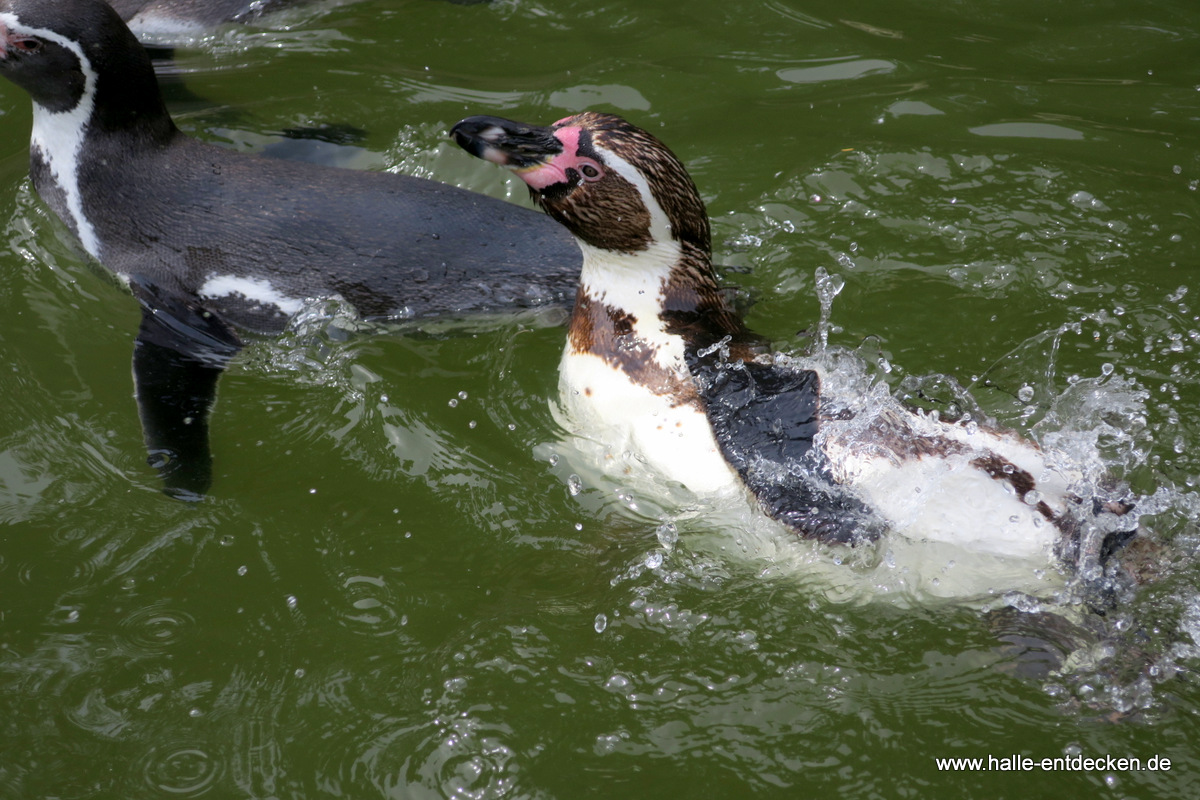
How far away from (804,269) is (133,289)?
7.37ft

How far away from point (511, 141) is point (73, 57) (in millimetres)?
1610

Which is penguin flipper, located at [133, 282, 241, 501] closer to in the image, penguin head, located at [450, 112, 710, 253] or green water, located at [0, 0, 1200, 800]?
green water, located at [0, 0, 1200, 800]

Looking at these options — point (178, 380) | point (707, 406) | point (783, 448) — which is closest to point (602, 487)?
point (707, 406)

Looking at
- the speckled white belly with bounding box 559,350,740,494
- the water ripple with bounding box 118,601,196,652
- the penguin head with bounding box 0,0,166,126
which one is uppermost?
the penguin head with bounding box 0,0,166,126

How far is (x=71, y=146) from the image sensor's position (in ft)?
11.0

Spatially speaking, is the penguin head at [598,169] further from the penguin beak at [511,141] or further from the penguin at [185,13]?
the penguin at [185,13]

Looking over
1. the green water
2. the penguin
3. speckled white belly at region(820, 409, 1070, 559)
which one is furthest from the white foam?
speckled white belly at region(820, 409, 1070, 559)

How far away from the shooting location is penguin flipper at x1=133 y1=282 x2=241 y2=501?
114 inches

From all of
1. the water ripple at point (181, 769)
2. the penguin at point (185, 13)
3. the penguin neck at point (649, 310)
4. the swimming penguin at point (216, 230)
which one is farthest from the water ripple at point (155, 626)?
the penguin at point (185, 13)

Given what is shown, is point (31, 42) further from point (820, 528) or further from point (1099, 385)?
point (1099, 385)

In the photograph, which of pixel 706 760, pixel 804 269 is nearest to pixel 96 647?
pixel 706 760

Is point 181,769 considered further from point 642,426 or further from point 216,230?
point 216,230

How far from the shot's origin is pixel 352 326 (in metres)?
3.28

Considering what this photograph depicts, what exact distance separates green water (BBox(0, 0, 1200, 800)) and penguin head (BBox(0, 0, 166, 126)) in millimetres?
536
